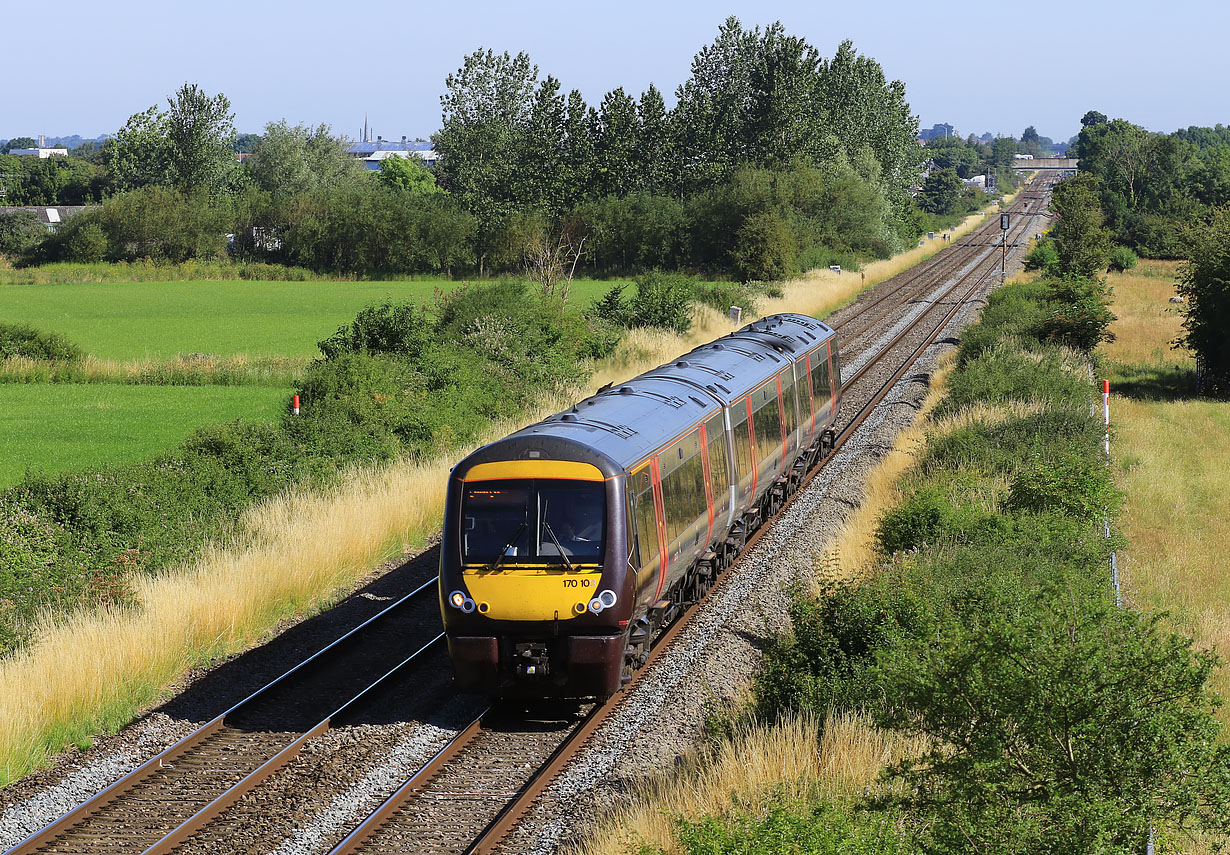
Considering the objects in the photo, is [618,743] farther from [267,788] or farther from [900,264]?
[900,264]

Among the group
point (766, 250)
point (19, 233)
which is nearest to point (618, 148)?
point (766, 250)

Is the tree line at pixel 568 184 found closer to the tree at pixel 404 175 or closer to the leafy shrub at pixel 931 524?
the tree at pixel 404 175

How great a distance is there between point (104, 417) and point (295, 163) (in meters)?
76.0

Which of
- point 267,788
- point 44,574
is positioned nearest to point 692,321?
point 44,574

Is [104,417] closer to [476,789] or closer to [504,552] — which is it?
[504,552]

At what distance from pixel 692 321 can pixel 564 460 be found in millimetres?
31451

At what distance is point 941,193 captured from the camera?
15338cm

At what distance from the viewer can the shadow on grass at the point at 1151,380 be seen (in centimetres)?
3223

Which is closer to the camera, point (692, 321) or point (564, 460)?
point (564, 460)

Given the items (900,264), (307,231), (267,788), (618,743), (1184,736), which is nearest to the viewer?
(1184,736)

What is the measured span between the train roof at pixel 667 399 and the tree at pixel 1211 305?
612 inches

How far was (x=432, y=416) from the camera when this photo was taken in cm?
2427

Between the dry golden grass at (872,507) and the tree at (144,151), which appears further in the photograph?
the tree at (144,151)

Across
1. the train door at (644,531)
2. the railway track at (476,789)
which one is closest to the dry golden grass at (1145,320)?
the train door at (644,531)
